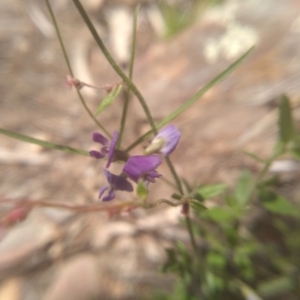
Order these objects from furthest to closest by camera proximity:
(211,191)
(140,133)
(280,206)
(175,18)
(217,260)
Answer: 1. (175,18)
2. (140,133)
3. (217,260)
4. (280,206)
5. (211,191)

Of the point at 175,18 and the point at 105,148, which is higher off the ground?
the point at 175,18

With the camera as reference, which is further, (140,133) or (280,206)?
(140,133)

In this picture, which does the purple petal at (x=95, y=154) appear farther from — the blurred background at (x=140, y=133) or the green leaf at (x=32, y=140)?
the blurred background at (x=140, y=133)

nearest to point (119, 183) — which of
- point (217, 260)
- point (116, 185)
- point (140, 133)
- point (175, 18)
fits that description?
point (116, 185)

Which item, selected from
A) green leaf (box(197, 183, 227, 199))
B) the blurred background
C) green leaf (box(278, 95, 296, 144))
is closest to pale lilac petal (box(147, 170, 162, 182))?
green leaf (box(197, 183, 227, 199))

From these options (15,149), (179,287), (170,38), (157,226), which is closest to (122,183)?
(179,287)

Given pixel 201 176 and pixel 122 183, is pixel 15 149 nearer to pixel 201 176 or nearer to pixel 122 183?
pixel 201 176

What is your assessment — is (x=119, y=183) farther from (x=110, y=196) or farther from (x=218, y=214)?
(x=218, y=214)
